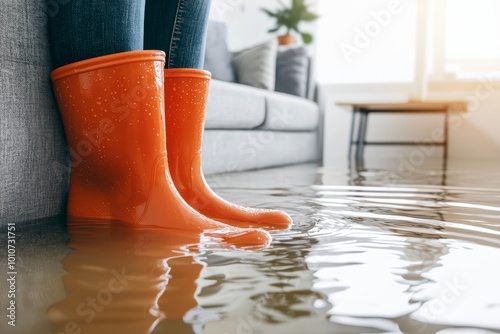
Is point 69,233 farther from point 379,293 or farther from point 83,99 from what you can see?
point 379,293

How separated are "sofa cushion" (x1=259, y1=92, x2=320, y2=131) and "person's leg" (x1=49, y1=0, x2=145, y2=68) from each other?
72.1 inches

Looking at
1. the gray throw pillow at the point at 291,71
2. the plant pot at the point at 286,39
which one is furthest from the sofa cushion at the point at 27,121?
the plant pot at the point at 286,39

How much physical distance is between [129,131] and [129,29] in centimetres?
17

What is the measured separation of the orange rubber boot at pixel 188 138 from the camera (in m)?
1.05

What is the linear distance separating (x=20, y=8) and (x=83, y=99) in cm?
20

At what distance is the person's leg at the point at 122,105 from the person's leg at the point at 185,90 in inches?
3.4

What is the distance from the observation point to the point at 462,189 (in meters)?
1.74

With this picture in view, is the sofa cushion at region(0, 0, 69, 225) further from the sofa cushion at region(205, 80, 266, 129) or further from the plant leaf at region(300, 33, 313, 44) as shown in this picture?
the plant leaf at region(300, 33, 313, 44)

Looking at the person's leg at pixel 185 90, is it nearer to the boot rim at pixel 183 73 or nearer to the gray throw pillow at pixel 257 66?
the boot rim at pixel 183 73

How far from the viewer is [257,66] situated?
11.6ft

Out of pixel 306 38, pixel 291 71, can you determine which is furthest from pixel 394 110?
pixel 306 38

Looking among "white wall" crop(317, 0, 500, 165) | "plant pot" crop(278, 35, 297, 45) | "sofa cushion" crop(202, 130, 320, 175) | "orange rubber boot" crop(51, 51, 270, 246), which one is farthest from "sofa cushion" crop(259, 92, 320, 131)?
"orange rubber boot" crop(51, 51, 270, 246)

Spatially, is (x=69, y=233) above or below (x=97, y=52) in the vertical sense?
below

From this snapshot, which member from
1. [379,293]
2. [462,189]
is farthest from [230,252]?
[462,189]
